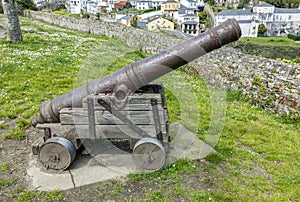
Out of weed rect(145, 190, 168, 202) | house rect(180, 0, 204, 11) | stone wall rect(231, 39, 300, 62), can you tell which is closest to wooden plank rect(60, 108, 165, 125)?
weed rect(145, 190, 168, 202)

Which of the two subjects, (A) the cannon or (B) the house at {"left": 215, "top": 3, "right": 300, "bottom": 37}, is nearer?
(A) the cannon

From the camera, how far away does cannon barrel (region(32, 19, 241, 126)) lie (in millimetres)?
4160

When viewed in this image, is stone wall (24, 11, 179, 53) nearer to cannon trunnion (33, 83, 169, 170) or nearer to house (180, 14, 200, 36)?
cannon trunnion (33, 83, 169, 170)

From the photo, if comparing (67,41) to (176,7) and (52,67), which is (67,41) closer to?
(52,67)

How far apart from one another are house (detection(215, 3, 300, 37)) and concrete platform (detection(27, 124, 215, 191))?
8217cm

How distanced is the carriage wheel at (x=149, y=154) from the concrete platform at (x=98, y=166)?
194 mm

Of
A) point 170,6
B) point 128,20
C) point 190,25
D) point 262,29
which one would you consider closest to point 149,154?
point 128,20

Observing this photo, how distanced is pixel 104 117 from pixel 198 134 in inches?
99.1

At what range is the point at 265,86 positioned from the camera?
329 inches

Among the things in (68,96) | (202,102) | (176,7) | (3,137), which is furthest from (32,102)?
(176,7)

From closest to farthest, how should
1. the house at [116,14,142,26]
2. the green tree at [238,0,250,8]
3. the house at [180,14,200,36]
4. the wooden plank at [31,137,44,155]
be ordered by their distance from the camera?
the wooden plank at [31,137,44,155] → the house at [116,14,142,26] → the house at [180,14,200,36] → the green tree at [238,0,250,8]

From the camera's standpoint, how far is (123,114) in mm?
4574

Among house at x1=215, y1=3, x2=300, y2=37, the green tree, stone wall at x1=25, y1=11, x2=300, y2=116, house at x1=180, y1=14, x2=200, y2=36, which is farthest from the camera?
the green tree

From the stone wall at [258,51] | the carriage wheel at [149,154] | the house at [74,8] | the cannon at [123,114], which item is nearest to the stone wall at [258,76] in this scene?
the stone wall at [258,51]
